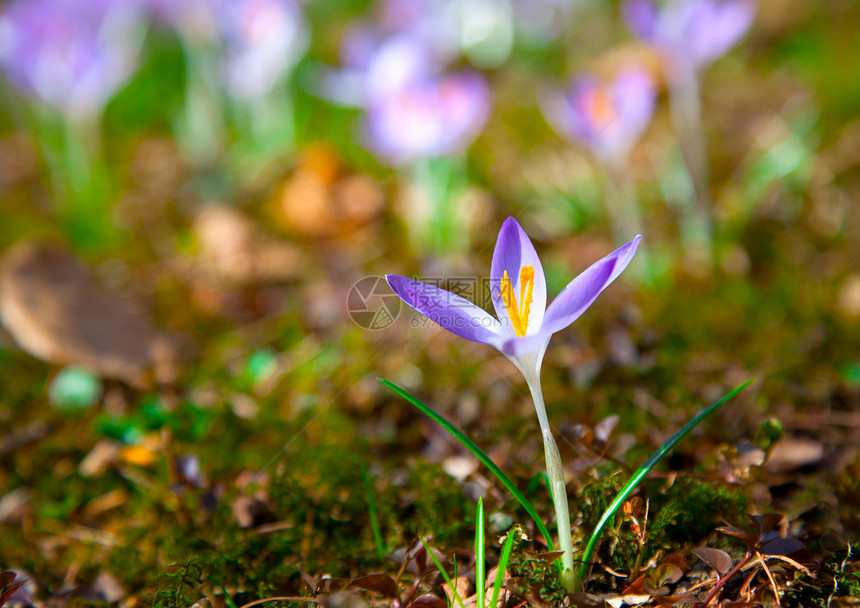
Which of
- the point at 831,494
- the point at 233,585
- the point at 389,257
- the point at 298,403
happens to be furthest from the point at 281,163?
the point at 831,494

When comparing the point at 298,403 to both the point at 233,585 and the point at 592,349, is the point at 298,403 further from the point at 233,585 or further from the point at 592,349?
the point at 592,349

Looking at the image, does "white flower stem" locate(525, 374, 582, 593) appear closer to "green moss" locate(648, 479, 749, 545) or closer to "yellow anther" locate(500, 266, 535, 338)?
"yellow anther" locate(500, 266, 535, 338)

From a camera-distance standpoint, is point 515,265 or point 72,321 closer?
point 515,265

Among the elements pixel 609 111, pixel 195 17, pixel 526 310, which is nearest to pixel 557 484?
pixel 526 310

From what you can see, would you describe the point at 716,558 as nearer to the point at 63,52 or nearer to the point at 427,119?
the point at 427,119

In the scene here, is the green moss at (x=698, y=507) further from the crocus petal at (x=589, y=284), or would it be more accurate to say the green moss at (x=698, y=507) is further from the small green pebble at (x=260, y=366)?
the small green pebble at (x=260, y=366)

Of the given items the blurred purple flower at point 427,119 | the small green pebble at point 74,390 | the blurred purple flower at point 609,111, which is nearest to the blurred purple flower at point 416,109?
the blurred purple flower at point 427,119
